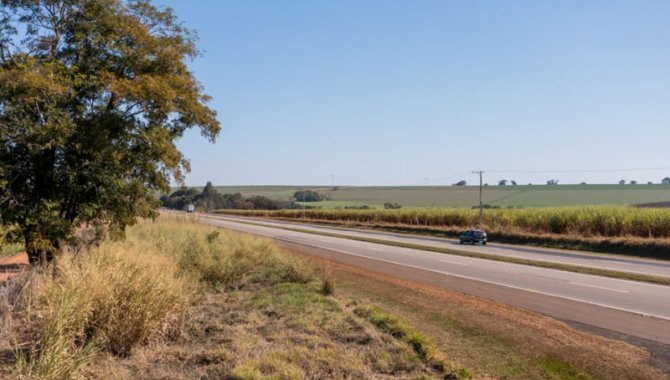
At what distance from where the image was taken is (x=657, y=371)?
688cm

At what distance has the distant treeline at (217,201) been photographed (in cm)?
12719

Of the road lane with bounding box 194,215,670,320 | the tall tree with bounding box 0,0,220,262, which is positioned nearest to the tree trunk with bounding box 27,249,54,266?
the tall tree with bounding box 0,0,220,262

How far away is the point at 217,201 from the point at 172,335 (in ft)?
458

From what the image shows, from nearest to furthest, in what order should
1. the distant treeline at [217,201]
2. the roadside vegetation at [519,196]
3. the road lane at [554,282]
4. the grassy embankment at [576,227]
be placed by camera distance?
the road lane at [554,282] → the grassy embankment at [576,227] → the roadside vegetation at [519,196] → the distant treeline at [217,201]

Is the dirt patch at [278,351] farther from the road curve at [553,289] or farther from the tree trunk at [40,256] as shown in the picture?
the road curve at [553,289]

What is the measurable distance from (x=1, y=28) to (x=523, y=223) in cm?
3888

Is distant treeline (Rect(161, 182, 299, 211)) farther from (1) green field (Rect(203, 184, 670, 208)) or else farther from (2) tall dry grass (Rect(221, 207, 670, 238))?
(2) tall dry grass (Rect(221, 207, 670, 238))

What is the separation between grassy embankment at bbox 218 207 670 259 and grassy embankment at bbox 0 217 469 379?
26136 mm

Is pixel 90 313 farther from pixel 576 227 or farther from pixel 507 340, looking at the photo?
pixel 576 227

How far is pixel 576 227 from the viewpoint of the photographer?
3791 cm

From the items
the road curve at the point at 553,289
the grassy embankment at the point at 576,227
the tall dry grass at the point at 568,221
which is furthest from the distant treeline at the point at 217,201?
the road curve at the point at 553,289

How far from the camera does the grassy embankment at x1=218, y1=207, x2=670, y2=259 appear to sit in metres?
31.0

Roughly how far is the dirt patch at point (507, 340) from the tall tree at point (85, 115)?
20.5 ft

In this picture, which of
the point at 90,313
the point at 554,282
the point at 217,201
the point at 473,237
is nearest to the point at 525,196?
the point at 473,237
